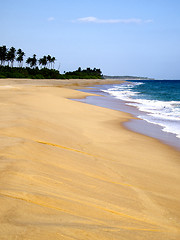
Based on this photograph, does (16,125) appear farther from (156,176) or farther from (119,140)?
(156,176)

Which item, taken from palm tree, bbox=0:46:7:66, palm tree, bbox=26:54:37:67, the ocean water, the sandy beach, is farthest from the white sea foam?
palm tree, bbox=26:54:37:67

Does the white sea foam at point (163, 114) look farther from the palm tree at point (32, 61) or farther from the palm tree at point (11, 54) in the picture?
the palm tree at point (32, 61)

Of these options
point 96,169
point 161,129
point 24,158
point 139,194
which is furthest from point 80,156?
point 161,129

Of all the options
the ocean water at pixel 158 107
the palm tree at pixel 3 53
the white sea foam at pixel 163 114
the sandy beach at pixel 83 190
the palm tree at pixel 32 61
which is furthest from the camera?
the palm tree at pixel 32 61

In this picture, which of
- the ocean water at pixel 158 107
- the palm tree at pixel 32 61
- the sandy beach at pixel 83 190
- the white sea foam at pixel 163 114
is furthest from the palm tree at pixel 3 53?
the sandy beach at pixel 83 190

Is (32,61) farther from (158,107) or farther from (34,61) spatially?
(158,107)

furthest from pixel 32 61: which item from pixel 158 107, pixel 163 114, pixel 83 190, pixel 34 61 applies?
pixel 83 190

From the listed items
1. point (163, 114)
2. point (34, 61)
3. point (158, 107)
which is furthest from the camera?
point (34, 61)

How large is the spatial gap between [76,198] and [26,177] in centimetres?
73

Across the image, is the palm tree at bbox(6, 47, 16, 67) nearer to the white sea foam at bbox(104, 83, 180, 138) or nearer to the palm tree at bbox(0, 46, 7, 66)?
the palm tree at bbox(0, 46, 7, 66)

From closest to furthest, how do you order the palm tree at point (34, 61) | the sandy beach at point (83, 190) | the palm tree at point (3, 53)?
the sandy beach at point (83, 190) < the palm tree at point (3, 53) < the palm tree at point (34, 61)

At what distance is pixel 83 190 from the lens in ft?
10.7

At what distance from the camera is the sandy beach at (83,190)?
2314 mm

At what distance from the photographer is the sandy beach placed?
7.59 ft
